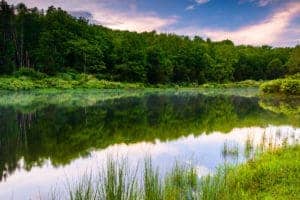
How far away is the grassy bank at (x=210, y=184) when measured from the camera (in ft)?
26.4

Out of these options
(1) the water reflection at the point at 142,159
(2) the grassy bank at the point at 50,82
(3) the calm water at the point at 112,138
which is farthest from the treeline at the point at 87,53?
(1) the water reflection at the point at 142,159

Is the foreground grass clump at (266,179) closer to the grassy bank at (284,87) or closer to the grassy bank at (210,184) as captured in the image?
the grassy bank at (210,184)

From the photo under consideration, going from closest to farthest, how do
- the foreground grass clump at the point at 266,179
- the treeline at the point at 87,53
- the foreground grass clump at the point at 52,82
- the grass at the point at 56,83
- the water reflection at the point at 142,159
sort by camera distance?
the foreground grass clump at the point at 266,179 → the water reflection at the point at 142,159 → the grass at the point at 56,83 → the foreground grass clump at the point at 52,82 → the treeline at the point at 87,53

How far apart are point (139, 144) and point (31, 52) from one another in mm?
58944

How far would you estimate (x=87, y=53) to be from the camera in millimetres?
78438

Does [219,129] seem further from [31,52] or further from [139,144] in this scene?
[31,52]

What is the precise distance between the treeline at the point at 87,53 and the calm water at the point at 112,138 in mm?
34020

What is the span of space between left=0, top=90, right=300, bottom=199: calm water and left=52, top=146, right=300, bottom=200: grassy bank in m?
0.90

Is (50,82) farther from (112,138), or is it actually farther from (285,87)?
(112,138)

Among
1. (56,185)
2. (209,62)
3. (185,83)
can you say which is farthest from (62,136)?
(209,62)

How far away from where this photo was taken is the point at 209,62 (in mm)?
97938

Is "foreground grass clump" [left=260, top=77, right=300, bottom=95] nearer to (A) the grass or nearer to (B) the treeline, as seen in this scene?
(B) the treeline

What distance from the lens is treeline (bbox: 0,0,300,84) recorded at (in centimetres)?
7062

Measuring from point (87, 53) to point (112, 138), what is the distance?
59.4m
